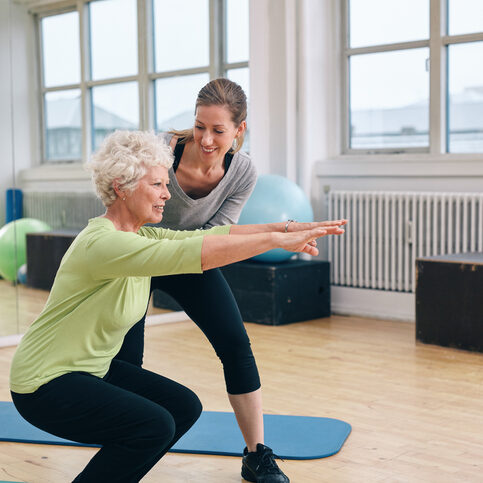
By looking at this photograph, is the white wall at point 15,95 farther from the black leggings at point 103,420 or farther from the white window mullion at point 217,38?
the black leggings at point 103,420

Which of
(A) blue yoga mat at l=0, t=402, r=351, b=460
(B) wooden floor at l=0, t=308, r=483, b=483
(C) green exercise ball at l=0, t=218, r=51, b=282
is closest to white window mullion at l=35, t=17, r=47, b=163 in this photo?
(C) green exercise ball at l=0, t=218, r=51, b=282

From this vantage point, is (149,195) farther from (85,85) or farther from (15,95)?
(85,85)

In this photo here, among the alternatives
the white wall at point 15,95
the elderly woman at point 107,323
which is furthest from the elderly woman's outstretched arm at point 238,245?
the white wall at point 15,95

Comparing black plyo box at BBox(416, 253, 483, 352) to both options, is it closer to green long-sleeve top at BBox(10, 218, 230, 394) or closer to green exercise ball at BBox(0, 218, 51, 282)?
green exercise ball at BBox(0, 218, 51, 282)

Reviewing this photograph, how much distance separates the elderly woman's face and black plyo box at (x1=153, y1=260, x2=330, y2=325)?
2782mm

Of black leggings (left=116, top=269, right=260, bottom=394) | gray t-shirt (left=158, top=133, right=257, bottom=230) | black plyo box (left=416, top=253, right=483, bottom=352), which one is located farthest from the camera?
black plyo box (left=416, top=253, right=483, bottom=352)

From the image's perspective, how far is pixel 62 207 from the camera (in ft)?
14.1

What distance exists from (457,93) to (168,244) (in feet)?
11.6

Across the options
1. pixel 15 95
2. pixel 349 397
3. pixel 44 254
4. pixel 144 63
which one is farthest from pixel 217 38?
pixel 349 397

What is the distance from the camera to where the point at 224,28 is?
531 centimetres

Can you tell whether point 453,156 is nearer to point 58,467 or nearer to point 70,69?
point 70,69

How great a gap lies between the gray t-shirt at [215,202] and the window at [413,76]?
2.63 metres

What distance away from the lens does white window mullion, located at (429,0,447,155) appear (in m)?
4.73

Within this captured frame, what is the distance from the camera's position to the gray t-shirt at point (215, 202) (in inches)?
94.2
